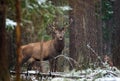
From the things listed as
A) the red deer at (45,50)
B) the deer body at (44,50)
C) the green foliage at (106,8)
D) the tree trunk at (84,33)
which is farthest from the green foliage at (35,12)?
the green foliage at (106,8)

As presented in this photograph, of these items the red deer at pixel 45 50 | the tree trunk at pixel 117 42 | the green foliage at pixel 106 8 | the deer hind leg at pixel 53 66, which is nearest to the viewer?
the deer hind leg at pixel 53 66

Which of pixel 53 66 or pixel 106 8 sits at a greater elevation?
pixel 53 66

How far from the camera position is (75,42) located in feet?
51.4

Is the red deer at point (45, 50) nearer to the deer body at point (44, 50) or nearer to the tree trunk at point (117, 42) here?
the deer body at point (44, 50)

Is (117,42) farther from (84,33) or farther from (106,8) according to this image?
(106,8)

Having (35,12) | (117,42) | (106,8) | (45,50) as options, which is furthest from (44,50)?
(106,8)

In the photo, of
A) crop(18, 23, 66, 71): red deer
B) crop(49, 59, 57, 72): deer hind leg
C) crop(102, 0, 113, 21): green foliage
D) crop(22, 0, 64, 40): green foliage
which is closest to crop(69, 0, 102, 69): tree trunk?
crop(18, 23, 66, 71): red deer

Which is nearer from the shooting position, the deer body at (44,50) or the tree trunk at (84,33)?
the tree trunk at (84,33)

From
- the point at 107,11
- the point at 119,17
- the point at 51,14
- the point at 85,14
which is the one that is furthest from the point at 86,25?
the point at 107,11

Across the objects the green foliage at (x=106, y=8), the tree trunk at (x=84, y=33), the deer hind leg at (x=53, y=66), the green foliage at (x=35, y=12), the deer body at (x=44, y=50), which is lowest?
the green foliage at (x=106, y=8)

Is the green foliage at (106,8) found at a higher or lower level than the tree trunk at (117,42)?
Answer: lower

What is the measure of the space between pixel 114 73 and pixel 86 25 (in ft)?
18.4

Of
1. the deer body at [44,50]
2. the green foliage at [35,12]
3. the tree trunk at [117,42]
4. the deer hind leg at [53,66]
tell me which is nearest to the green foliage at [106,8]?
the tree trunk at [117,42]

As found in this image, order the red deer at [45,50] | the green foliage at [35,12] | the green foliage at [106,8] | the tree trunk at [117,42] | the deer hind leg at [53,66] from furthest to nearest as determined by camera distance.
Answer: the green foliage at [106,8]
the red deer at [45,50]
the tree trunk at [117,42]
the deer hind leg at [53,66]
the green foliage at [35,12]
